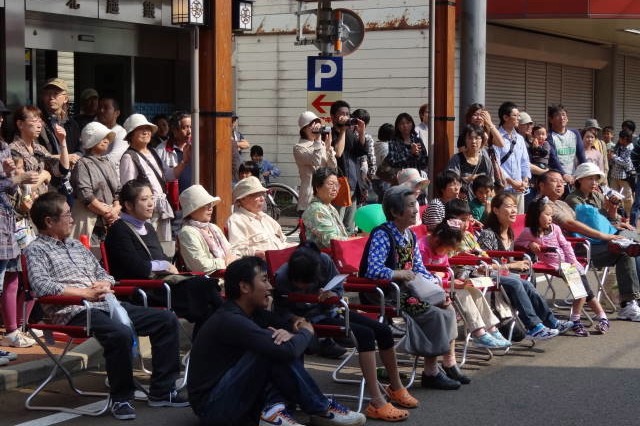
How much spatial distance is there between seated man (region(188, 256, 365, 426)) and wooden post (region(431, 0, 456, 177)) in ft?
22.1

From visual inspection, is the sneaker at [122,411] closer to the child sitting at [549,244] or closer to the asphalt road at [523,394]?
the asphalt road at [523,394]

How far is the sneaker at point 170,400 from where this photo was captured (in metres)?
7.08

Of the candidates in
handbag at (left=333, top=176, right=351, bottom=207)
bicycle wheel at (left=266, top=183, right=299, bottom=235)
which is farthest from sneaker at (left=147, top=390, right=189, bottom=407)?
bicycle wheel at (left=266, top=183, right=299, bottom=235)

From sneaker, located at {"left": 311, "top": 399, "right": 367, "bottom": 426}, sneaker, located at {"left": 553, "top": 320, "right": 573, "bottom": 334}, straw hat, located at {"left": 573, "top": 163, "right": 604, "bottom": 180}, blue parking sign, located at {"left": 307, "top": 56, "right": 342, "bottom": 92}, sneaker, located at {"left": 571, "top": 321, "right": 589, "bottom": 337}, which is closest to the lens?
sneaker, located at {"left": 311, "top": 399, "right": 367, "bottom": 426}

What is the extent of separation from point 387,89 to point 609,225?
9.94 metres

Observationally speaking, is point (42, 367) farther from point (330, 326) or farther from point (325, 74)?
point (325, 74)

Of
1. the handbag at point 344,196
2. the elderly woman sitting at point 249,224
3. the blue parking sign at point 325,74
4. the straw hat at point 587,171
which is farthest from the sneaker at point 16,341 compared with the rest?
the straw hat at point 587,171

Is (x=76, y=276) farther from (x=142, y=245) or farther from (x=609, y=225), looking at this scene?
(x=609, y=225)

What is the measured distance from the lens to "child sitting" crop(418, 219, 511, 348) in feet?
27.8

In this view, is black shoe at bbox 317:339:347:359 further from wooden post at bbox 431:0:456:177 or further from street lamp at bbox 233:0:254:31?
wooden post at bbox 431:0:456:177

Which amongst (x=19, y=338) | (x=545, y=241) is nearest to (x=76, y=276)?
(x=19, y=338)

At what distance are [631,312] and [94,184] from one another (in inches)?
203

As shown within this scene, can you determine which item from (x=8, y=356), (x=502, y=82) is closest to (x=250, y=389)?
(x=8, y=356)

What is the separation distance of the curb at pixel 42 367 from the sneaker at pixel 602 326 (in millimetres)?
4400
